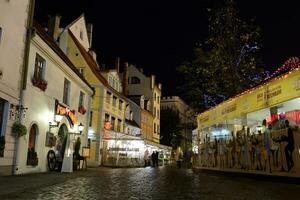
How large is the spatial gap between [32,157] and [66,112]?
506 centimetres

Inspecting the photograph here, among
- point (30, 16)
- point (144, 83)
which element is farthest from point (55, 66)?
point (144, 83)

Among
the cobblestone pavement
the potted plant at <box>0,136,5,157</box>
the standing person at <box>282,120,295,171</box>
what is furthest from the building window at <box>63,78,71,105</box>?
the standing person at <box>282,120,295,171</box>

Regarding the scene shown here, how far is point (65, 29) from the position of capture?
3406 centimetres

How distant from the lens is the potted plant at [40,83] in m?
17.0

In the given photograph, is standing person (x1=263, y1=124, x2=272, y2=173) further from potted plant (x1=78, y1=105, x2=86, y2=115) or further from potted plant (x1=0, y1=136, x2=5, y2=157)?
potted plant (x1=78, y1=105, x2=86, y2=115)

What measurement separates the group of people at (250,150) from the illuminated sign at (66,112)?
28.6 ft

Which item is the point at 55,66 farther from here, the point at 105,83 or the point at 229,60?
the point at 105,83

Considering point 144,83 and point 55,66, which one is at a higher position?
point 144,83

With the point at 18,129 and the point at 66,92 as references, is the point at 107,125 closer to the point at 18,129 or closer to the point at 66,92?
the point at 66,92

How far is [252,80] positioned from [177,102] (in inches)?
2341

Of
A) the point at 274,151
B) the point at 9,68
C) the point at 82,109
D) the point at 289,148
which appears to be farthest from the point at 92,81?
the point at 289,148

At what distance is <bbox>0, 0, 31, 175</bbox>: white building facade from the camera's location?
14195mm

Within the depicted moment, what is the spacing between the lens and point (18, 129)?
15.1 metres

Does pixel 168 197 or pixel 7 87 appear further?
pixel 7 87
